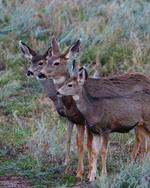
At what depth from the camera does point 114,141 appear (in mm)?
11148

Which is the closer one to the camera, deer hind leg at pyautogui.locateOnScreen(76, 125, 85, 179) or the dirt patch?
the dirt patch

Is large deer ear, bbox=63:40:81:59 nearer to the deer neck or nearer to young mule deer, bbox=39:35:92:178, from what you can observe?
young mule deer, bbox=39:35:92:178

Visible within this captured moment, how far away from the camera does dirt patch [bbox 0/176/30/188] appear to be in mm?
9016

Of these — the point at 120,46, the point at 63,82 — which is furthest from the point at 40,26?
the point at 63,82

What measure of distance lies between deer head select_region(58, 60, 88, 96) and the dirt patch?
1121 mm

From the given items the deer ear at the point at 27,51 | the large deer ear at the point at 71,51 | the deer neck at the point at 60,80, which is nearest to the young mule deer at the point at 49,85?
the deer ear at the point at 27,51

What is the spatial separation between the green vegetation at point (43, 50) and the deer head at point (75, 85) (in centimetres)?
102

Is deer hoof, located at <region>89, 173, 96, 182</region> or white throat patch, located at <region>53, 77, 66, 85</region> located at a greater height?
white throat patch, located at <region>53, 77, 66, 85</region>

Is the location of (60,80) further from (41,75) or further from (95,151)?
(95,151)

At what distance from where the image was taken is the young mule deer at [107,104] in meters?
9.23

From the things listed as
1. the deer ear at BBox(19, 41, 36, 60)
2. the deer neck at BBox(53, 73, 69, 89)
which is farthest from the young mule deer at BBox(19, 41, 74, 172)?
the deer neck at BBox(53, 73, 69, 89)

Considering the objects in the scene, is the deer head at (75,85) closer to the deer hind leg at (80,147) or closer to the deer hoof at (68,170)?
the deer hind leg at (80,147)

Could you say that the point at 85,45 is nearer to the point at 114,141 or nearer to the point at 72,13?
the point at 72,13

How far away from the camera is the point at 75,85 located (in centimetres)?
932
